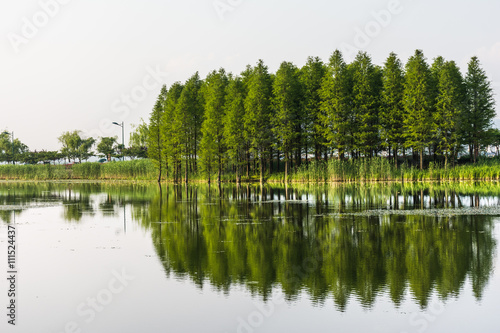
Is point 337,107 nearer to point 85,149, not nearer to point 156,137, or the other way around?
point 156,137

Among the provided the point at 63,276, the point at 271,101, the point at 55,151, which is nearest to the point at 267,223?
the point at 63,276

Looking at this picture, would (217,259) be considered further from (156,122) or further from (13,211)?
(156,122)

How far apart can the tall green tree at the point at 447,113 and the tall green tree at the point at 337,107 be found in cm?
1055

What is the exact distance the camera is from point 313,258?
13.3m

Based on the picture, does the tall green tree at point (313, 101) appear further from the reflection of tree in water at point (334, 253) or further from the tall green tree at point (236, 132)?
the reflection of tree in water at point (334, 253)

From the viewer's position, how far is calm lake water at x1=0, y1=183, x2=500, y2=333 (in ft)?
28.9

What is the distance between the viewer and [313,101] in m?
68.4

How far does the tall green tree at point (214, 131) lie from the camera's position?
68.2 meters

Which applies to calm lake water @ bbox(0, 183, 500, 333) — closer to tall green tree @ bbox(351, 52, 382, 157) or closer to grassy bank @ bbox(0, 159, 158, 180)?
tall green tree @ bbox(351, 52, 382, 157)

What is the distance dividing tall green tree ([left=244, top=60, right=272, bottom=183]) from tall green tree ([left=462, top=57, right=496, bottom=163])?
25.3 m

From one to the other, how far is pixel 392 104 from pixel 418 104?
4120mm

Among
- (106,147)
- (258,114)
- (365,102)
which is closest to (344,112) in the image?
(365,102)

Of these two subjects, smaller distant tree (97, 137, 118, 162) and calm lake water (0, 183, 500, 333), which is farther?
smaller distant tree (97, 137, 118, 162)

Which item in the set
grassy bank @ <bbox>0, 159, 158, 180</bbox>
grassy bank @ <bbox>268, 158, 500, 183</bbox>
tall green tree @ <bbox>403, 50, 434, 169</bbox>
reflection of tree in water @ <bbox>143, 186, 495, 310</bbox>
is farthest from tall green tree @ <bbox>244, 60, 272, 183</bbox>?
reflection of tree in water @ <bbox>143, 186, 495, 310</bbox>
